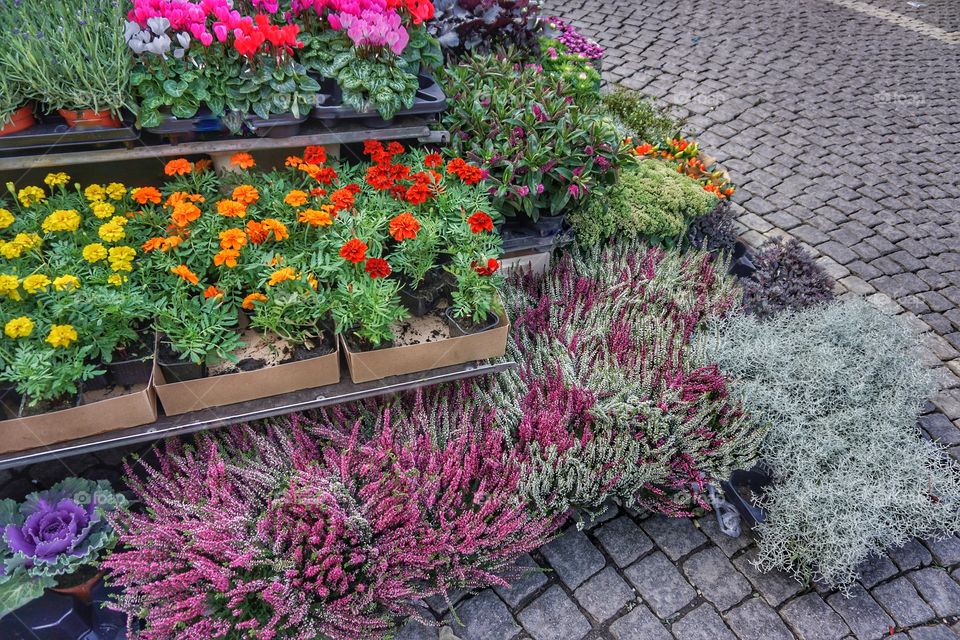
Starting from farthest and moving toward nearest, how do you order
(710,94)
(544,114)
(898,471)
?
(710,94), (544,114), (898,471)

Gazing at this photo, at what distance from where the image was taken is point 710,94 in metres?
6.56

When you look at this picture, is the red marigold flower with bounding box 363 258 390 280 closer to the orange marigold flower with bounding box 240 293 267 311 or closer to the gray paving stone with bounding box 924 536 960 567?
the orange marigold flower with bounding box 240 293 267 311

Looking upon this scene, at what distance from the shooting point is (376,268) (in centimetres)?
246

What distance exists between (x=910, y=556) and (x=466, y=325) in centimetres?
236

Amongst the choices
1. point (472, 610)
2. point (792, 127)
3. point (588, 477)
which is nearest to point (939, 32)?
point (792, 127)

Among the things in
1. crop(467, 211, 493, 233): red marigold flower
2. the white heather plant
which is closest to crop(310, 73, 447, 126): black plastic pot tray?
crop(467, 211, 493, 233): red marigold flower

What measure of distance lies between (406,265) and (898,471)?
2.43 m

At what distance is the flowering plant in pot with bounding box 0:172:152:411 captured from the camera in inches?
87.0

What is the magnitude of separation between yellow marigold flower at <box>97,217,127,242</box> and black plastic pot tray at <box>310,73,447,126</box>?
105 centimetres

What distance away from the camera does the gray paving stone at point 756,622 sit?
2.61m

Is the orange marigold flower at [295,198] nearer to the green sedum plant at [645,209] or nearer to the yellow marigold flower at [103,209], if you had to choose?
the yellow marigold flower at [103,209]

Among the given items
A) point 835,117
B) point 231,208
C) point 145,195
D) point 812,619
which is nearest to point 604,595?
point 812,619

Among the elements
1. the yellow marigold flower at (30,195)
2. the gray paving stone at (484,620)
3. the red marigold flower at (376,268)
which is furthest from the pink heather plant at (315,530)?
the yellow marigold flower at (30,195)

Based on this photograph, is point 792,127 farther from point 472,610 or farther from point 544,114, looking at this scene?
point 472,610
